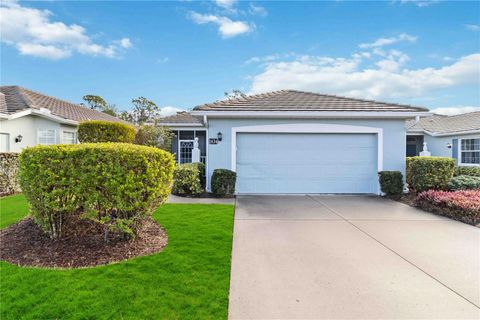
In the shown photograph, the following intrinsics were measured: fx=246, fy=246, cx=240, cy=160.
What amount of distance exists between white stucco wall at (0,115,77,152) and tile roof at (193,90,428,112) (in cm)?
883

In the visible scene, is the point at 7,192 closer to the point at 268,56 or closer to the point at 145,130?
the point at 145,130

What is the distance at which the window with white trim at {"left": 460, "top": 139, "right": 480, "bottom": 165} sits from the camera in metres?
13.8

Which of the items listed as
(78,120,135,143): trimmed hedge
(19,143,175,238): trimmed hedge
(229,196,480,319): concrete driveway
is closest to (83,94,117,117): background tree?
(78,120,135,143): trimmed hedge

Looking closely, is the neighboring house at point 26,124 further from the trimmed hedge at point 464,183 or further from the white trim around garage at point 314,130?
the trimmed hedge at point 464,183

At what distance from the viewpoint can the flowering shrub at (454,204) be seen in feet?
20.6

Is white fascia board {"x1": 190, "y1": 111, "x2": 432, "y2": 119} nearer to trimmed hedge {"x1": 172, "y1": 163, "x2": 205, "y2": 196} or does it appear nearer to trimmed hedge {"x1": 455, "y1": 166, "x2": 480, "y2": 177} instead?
trimmed hedge {"x1": 172, "y1": 163, "x2": 205, "y2": 196}

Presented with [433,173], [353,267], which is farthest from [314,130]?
[353,267]

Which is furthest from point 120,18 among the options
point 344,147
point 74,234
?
point 344,147

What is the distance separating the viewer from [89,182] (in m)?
3.98

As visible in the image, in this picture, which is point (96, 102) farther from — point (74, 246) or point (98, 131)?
point (74, 246)

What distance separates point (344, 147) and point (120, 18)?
33.9 ft

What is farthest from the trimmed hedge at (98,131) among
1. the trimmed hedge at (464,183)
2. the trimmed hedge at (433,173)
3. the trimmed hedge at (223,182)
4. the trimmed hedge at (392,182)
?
→ the trimmed hedge at (464,183)

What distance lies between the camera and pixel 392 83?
15.7 meters

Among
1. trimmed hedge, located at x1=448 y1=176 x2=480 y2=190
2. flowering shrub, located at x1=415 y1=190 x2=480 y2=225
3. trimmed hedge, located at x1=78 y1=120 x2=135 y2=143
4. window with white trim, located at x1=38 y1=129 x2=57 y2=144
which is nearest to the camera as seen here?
flowering shrub, located at x1=415 y1=190 x2=480 y2=225
